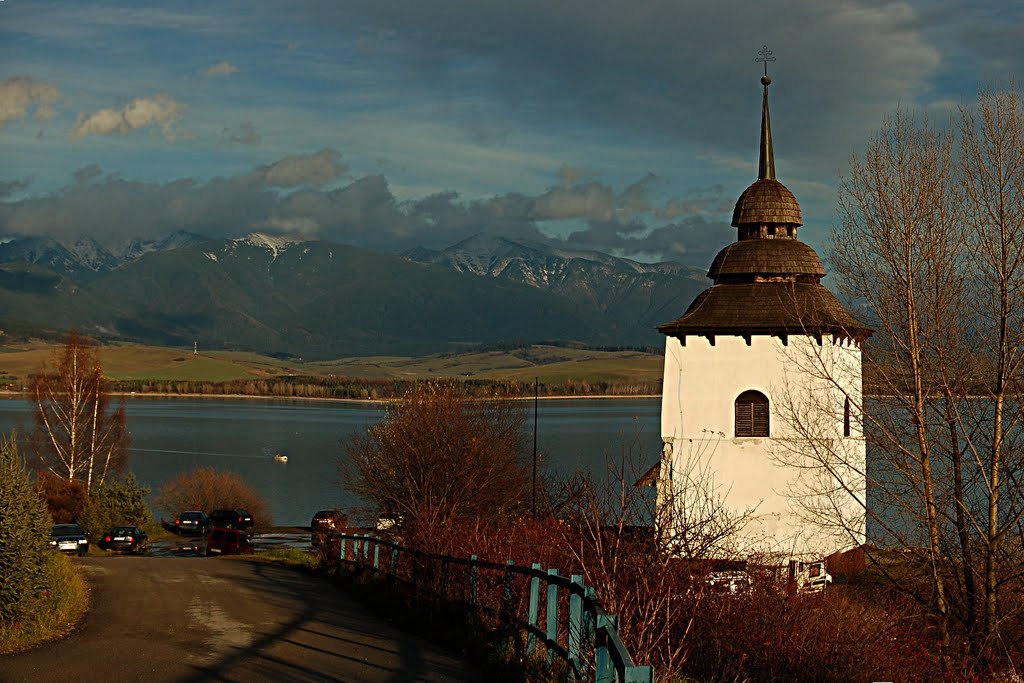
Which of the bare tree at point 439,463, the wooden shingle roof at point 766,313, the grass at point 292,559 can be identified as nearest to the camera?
the wooden shingle roof at point 766,313

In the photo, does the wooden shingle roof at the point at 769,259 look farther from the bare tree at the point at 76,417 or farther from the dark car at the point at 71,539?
the bare tree at the point at 76,417

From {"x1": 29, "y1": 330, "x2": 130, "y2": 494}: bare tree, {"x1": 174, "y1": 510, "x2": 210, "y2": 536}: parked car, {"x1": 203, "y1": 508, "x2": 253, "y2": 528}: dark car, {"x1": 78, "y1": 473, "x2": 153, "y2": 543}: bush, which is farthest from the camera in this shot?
{"x1": 29, "y1": 330, "x2": 130, "y2": 494}: bare tree

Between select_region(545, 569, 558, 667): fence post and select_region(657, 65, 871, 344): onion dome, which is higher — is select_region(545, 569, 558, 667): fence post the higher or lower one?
the lower one

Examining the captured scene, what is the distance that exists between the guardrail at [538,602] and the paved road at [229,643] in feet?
2.94

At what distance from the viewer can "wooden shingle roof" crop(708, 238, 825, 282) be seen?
3169cm

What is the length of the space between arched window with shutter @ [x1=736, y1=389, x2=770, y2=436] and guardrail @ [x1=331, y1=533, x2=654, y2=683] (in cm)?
1198

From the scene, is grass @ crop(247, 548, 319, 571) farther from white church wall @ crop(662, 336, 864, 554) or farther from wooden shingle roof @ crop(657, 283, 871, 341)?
wooden shingle roof @ crop(657, 283, 871, 341)

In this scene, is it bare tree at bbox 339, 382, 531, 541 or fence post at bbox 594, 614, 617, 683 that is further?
bare tree at bbox 339, 382, 531, 541

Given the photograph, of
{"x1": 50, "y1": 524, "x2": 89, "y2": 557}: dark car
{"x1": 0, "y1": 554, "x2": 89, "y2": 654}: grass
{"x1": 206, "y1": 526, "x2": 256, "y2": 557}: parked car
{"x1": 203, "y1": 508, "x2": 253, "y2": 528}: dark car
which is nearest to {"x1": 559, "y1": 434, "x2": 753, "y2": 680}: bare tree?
{"x1": 0, "y1": 554, "x2": 89, "y2": 654}: grass

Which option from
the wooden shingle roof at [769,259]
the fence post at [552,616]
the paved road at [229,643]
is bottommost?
the paved road at [229,643]

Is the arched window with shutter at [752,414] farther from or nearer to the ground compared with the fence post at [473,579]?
farther from the ground

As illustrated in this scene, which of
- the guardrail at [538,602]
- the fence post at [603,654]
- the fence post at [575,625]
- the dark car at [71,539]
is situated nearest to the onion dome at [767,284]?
the guardrail at [538,602]

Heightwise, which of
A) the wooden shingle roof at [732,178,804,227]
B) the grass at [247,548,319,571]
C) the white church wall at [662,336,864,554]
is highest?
the wooden shingle roof at [732,178,804,227]

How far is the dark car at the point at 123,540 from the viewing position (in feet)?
149
